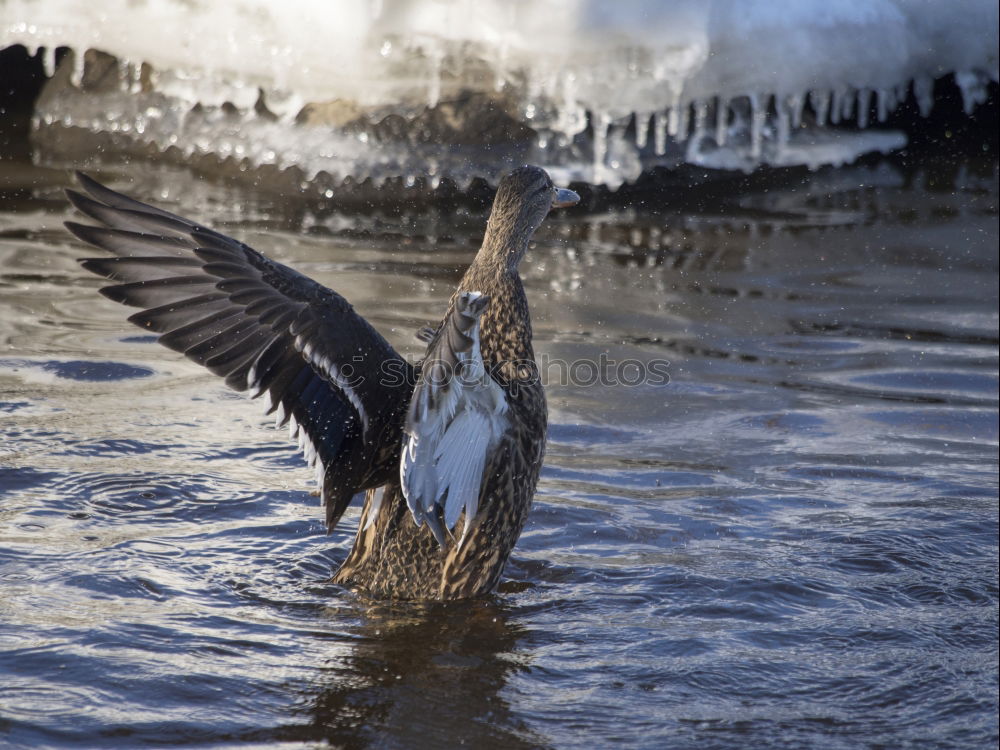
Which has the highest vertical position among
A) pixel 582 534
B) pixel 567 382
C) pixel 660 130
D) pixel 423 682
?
pixel 660 130

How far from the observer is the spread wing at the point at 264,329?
13.1 ft

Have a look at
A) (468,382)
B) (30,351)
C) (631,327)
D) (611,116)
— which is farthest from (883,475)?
(611,116)

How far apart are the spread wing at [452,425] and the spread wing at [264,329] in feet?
1.06

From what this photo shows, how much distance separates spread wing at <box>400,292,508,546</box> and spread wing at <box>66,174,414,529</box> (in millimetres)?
324

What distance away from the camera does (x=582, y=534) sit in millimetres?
4805

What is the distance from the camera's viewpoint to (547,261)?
819cm

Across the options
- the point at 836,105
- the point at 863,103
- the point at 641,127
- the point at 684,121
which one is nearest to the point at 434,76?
the point at 641,127

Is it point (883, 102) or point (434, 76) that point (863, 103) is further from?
point (434, 76)

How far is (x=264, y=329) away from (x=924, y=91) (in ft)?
26.1

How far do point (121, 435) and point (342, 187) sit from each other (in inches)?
176

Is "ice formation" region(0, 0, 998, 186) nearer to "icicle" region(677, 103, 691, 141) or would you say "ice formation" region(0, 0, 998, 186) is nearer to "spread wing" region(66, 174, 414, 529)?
"icicle" region(677, 103, 691, 141)

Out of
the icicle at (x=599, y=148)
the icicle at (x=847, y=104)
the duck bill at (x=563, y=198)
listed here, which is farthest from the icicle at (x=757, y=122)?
the duck bill at (x=563, y=198)

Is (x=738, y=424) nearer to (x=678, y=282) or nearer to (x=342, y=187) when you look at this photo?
(x=678, y=282)

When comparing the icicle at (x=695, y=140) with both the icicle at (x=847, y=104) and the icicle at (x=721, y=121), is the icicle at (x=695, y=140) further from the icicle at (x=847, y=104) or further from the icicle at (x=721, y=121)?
the icicle at (x=847, y=104)
